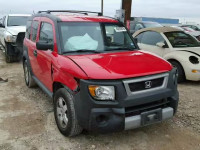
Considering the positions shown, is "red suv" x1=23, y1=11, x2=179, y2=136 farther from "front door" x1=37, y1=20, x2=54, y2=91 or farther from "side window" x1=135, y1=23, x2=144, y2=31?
"side window" x1=135, y1=23, x2=144, y2=31

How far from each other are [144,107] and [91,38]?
1.51 meters

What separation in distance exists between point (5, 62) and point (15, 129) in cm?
619

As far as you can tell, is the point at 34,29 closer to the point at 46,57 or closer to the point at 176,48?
the point at 46,57

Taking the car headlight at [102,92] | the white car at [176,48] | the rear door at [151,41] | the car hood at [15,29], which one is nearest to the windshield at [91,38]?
the car headlight at [102,92]

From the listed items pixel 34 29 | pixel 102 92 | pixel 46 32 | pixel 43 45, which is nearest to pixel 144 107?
pixel 102 92

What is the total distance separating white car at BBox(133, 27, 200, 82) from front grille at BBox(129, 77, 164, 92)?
9.27ft

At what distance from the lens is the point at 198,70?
5.76m

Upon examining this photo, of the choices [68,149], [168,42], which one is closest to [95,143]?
[68,149]

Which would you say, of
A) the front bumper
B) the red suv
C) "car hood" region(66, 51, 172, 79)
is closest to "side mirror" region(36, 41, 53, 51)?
the red suv

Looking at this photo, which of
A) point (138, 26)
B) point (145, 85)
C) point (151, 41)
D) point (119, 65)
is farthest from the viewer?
point (138, 26)

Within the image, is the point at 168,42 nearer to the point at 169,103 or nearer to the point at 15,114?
the point at 169,103

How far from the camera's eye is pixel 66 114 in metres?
3.34

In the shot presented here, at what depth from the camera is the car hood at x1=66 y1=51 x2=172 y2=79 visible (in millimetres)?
2863

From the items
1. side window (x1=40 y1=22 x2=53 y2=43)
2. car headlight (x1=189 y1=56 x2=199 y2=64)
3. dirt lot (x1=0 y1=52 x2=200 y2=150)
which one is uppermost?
side window (x1=40 y1=22 x2=53 y2=43)
